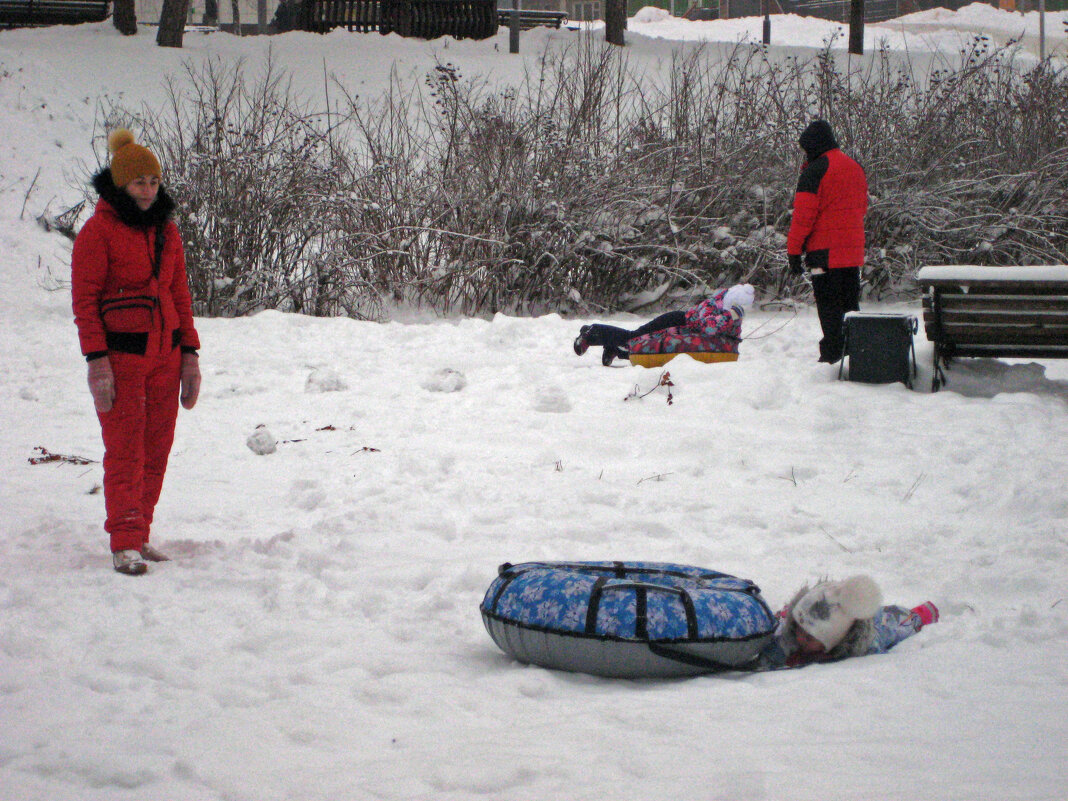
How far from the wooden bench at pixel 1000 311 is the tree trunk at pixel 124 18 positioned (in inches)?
837

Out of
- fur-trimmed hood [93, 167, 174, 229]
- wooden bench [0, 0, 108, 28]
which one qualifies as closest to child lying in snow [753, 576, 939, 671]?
fur-trimmed hood [93, 167, 174, 229]

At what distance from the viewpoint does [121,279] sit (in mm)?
4285

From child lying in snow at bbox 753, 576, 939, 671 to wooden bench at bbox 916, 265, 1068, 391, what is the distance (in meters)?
4.06

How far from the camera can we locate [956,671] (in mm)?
3197

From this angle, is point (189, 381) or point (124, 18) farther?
point (124, 18)

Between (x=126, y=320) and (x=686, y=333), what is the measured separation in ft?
15.2

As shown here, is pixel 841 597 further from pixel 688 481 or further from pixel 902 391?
pixel 902 391

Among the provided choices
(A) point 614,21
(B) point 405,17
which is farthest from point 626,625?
(B) point 405,17

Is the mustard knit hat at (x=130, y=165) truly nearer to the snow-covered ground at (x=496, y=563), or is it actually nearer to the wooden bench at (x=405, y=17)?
the snow-covered ground at (x=496, y=563)

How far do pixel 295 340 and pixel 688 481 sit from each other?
500 cm

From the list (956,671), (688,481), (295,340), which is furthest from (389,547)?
(295,340)

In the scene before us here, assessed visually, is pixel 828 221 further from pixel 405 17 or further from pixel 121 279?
pixel 405 17

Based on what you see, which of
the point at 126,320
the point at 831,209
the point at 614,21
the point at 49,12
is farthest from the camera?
the point at 49,12

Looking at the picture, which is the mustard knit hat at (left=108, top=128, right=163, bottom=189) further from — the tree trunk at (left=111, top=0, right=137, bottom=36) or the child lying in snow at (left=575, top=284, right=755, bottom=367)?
the tree trunk at (left=111, top=0, right=137, bottom=36)
